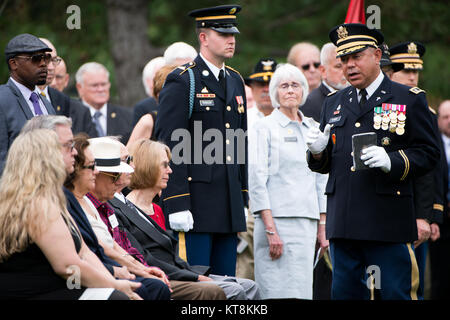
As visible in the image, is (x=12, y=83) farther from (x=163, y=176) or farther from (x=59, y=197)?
(x=59, y=197)

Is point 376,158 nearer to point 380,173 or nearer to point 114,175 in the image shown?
point 380,173

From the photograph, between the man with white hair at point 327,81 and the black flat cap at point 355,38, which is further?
the man with white hair at point 327,81

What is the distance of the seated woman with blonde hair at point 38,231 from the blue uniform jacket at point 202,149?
159 cm

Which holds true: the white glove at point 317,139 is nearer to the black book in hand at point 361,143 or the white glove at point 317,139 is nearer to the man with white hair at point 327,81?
the black book in hand at point 361,143

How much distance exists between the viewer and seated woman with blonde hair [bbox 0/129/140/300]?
15.2 feet

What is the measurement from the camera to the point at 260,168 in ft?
24.7

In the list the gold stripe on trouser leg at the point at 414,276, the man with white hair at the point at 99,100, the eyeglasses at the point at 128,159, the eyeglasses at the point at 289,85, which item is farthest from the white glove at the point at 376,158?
the man with white hair at the point at 99,100

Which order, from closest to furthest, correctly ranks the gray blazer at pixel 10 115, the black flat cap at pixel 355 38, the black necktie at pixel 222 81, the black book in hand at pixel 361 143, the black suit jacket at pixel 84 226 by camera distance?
the black suit jacket at pixel 84 226 < the black book in hand at pixel 361 143 < the black flat cap at pixel 355 38 < the gray blazer at pixel 10 115 < the black necktie at pixel 222 81

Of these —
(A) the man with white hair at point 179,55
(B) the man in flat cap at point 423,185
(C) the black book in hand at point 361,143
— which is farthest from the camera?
(A) the man with white hair at point 179,55

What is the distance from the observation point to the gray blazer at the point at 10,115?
19.8ft

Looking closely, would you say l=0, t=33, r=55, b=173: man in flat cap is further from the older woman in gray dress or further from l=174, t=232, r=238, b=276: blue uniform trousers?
the older woman in gray dress

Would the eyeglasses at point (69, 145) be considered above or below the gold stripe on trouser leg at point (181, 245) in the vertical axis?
above

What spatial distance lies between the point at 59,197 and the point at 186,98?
1902 millimetres

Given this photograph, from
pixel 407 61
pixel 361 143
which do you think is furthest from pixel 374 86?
pixel 407 61
